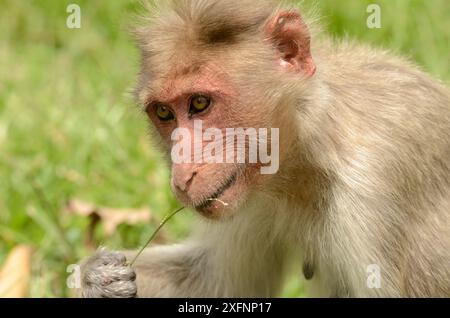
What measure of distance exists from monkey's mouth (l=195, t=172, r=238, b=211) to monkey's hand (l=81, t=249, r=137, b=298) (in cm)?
112

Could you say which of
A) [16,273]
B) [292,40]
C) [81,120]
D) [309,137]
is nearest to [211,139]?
[309,137]

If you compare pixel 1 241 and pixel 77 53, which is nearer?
pixel 1 241

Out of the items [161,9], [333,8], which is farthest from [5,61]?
[161,9]

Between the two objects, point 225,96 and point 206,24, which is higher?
point 206,24

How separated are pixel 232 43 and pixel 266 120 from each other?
21.2 inches

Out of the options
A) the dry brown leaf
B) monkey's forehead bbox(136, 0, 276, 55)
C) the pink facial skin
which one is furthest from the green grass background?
the pink facial skin

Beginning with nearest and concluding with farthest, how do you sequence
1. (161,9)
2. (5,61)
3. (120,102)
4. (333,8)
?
(161,9), (120,102), (333,8), (5,61)

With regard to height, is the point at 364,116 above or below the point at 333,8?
below

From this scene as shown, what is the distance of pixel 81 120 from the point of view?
452 inches

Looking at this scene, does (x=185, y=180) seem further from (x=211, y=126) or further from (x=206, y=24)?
(x=206, y=24)

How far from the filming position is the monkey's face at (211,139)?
6309 mm

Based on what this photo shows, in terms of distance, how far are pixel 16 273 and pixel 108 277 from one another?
62.7 inches

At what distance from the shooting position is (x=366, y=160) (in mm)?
6699

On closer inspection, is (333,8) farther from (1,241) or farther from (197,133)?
(197,133)
